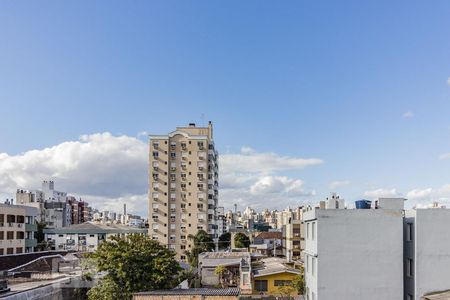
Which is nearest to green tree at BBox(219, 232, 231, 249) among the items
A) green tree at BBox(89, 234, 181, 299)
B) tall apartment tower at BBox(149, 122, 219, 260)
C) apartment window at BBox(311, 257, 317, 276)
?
tall apartment tower at BBox(149, 122, 219, 260)

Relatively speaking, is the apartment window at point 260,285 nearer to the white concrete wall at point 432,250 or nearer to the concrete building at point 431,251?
the concrete building at point 431,251

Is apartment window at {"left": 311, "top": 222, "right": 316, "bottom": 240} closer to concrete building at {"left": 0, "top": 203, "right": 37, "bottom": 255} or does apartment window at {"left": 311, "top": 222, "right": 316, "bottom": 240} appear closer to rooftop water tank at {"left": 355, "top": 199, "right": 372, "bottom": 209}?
rooftop water tank at {"left": 355, "top": 199, "right": 372, "bottom": 209}

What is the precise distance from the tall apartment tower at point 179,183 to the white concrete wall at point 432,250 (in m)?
70.2

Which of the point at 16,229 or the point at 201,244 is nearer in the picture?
the point at 16,229

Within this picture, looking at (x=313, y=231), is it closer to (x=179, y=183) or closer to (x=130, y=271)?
(x=130, y=271)

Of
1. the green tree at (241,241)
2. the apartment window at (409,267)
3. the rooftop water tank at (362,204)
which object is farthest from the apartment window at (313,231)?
the green tree at (241,241)

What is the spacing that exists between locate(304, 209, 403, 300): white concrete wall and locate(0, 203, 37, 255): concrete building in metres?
42.3

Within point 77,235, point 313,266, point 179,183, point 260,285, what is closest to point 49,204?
point 77,235

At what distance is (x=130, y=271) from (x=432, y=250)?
19930 mm

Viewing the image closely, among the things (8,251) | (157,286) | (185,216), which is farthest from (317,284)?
(185,216)

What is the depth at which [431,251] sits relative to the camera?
2030cm

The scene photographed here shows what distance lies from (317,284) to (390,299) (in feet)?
11.2

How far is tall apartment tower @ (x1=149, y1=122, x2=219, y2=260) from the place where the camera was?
88625 mm

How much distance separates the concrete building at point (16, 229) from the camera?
5144cm
